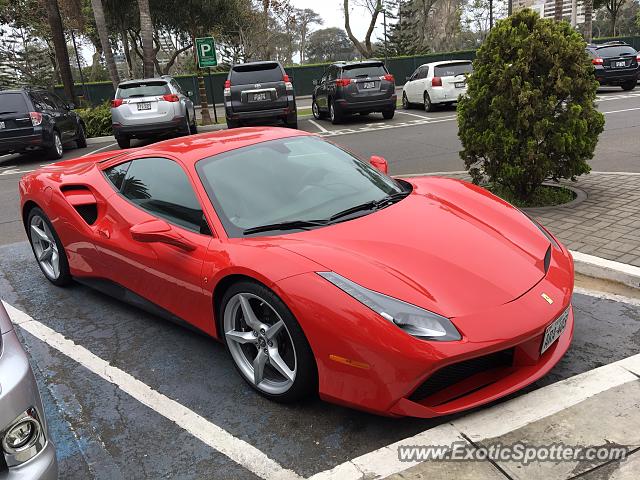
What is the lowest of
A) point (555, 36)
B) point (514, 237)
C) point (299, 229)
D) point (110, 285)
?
point (110, 285)

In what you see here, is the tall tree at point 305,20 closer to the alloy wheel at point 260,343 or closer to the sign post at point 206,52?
the sign post at point 206,52

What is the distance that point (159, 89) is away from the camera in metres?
13.4

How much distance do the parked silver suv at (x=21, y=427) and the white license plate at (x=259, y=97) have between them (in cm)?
1222

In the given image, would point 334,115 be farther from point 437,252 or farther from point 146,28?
point 437,252

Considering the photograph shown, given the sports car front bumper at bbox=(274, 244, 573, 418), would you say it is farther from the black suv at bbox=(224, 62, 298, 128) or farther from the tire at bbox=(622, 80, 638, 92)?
the tire at bbox=(622, 80, 638, 92)

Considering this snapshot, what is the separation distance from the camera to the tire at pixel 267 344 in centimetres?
265

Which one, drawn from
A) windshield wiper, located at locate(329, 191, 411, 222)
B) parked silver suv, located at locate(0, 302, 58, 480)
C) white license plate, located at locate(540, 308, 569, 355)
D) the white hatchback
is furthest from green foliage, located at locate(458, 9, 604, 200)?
the white hatchback

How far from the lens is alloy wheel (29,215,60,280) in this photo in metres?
4.63

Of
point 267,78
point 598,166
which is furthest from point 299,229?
point 267,78

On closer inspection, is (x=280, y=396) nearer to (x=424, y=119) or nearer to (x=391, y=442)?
(x=391, y=442)

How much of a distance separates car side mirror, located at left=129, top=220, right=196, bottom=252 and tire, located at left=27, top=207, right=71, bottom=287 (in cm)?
158

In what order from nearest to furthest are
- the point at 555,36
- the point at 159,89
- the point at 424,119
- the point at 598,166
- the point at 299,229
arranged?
the point at 299,229, the point at 555,36, the point at 598,166, the point at 159,89, the point at 424,119

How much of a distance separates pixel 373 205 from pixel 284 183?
1.82 feet

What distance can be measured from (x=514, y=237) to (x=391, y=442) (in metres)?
1.35
